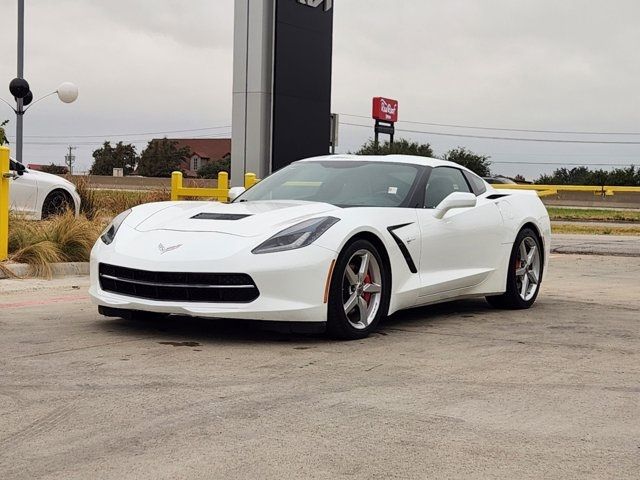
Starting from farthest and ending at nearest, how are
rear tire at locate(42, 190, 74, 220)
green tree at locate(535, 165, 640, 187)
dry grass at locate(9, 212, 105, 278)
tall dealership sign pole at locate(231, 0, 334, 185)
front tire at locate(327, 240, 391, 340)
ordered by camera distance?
green tree at locate(535, 165, 640, 187)
tall dealership sign pole at locate(231, 0, 334, 185)
rear tire at locate(42, 190, 74, 220)
dry grass at locate(9, 212, 105, 278)
front tire at locate(327, 240, 391, 340)

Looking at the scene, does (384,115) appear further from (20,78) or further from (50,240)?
(50,240)

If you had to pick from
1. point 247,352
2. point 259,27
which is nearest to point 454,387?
point 247,352

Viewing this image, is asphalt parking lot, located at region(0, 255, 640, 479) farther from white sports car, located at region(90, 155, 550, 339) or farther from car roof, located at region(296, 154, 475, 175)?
car roof, located at region(296, 154, 475, 175)

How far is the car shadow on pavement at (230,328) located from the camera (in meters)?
5.95

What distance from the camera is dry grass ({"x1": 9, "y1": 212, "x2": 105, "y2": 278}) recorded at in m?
9.79

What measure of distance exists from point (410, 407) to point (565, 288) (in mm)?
5882

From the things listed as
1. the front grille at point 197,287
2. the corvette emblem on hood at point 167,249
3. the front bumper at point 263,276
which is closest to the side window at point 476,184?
the front bumper at point 263,276

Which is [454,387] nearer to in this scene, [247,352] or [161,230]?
[247,352]

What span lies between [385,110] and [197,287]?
72667 millimetres

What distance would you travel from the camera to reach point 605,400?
4.55 metres

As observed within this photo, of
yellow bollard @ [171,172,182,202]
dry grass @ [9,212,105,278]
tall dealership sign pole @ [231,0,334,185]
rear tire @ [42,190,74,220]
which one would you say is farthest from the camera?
tall dealership sign pole @ [231,0,334,185]

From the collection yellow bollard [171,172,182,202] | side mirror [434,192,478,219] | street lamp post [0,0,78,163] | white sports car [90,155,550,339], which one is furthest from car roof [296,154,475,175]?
street lamp post [0,0,78,163]

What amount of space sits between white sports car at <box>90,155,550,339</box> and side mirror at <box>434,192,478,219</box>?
0.01 m

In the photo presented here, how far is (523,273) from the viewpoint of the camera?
8.19m
